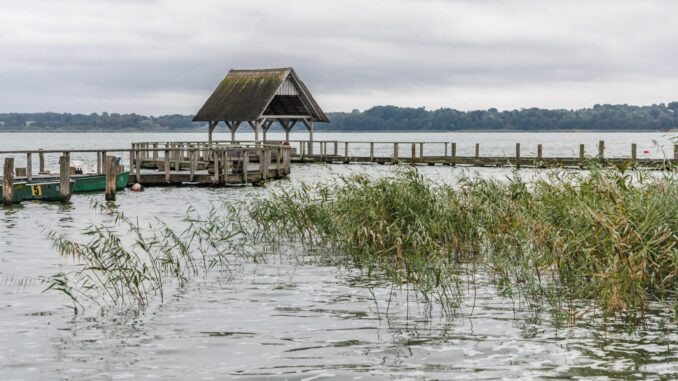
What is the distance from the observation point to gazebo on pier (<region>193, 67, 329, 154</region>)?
44.9 metres

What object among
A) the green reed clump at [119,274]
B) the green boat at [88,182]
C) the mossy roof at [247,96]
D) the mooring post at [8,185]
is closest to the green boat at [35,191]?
the mooring post at [8,185]

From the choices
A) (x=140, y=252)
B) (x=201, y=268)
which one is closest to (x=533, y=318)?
(x=201, y=268)

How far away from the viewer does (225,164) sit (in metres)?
34.0

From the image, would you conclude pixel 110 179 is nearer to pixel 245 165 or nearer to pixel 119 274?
pixel 245 165

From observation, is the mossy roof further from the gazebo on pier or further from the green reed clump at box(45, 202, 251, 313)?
the green reed clump at box(45, 202, 251, 313)

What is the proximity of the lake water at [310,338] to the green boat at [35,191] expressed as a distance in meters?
15.1

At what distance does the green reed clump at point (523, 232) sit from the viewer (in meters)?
9.46

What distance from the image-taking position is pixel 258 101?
44.9 metres

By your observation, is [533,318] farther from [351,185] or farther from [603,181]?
[351,185]

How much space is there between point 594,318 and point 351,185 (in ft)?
22.3

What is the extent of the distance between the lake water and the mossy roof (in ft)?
107

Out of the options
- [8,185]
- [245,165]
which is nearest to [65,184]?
[8,185]

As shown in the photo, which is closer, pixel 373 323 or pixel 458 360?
pixel 458 360

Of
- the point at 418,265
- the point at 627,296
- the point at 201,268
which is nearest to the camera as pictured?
the point at 627,296
